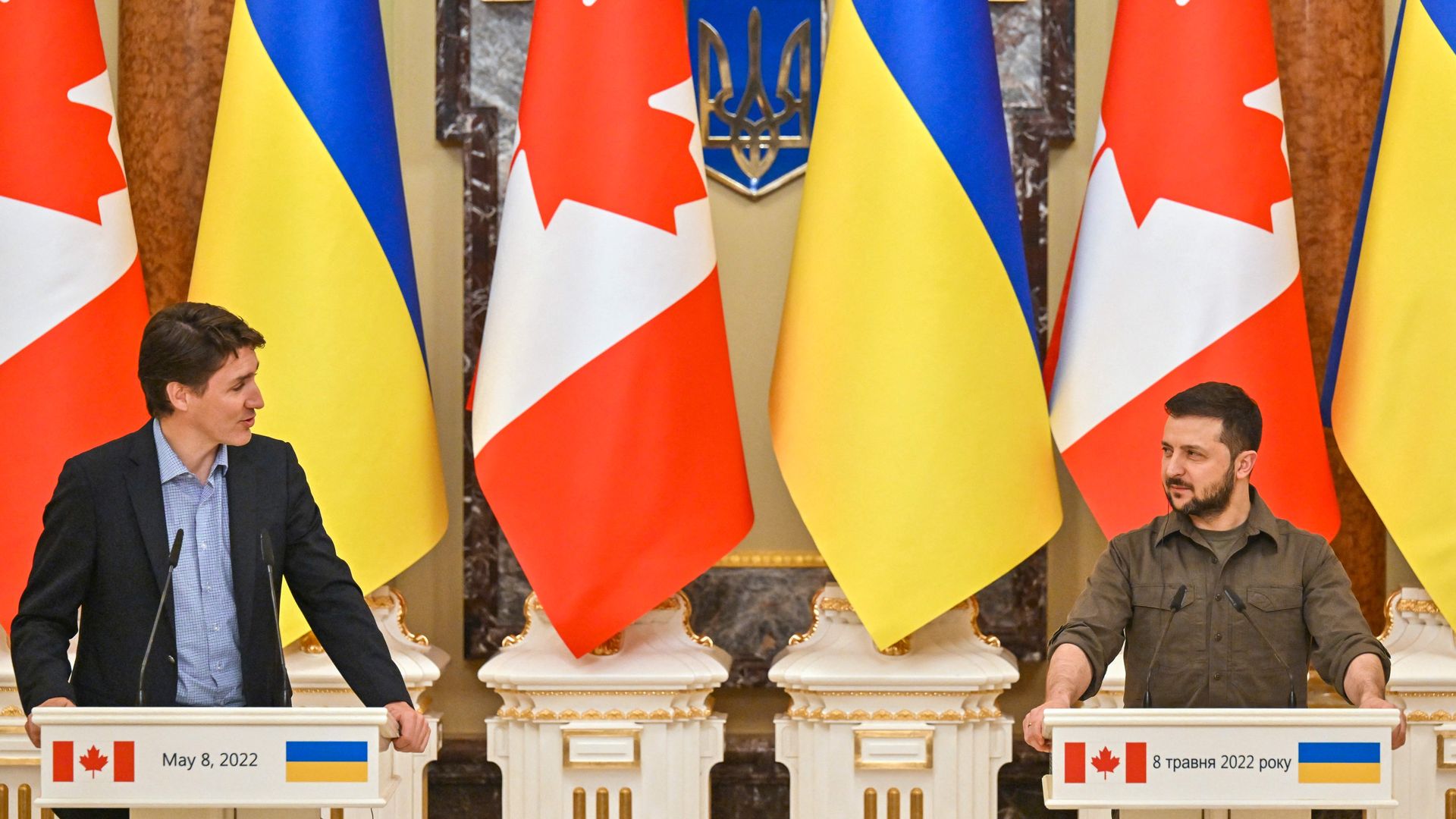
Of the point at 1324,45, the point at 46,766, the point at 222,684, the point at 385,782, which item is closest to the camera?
the point at 46,766

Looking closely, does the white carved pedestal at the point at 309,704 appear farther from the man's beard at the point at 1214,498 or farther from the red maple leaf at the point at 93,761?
the man's beard at the point at 1214,498

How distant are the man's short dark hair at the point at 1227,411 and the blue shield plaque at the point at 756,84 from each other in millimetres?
1558

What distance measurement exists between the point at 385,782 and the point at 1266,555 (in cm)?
140

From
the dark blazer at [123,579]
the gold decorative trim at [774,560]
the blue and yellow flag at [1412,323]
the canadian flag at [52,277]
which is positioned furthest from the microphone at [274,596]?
the blue and yellow flag at [1412,323]

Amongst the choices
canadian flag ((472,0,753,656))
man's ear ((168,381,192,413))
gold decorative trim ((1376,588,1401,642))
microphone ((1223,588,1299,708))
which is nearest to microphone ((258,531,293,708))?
man's ear ((168,381,192,413))

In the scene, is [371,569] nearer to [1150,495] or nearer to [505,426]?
[505,426]

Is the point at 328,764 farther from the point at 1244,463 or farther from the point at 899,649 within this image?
the point at 899,649

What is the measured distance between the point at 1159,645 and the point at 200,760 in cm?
135

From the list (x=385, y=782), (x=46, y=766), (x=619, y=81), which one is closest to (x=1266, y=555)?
(x=385, y=782)

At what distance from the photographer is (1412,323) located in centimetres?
310

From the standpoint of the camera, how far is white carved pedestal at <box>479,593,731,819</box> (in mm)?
3182

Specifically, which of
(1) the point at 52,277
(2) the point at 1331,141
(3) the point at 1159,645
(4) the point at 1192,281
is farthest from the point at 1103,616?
(1) the point at 52,277

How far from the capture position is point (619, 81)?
3137 mm

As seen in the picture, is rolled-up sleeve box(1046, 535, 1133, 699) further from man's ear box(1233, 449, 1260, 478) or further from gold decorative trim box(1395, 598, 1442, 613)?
gold decorative trim box(1395, 598, 1442, 613)
